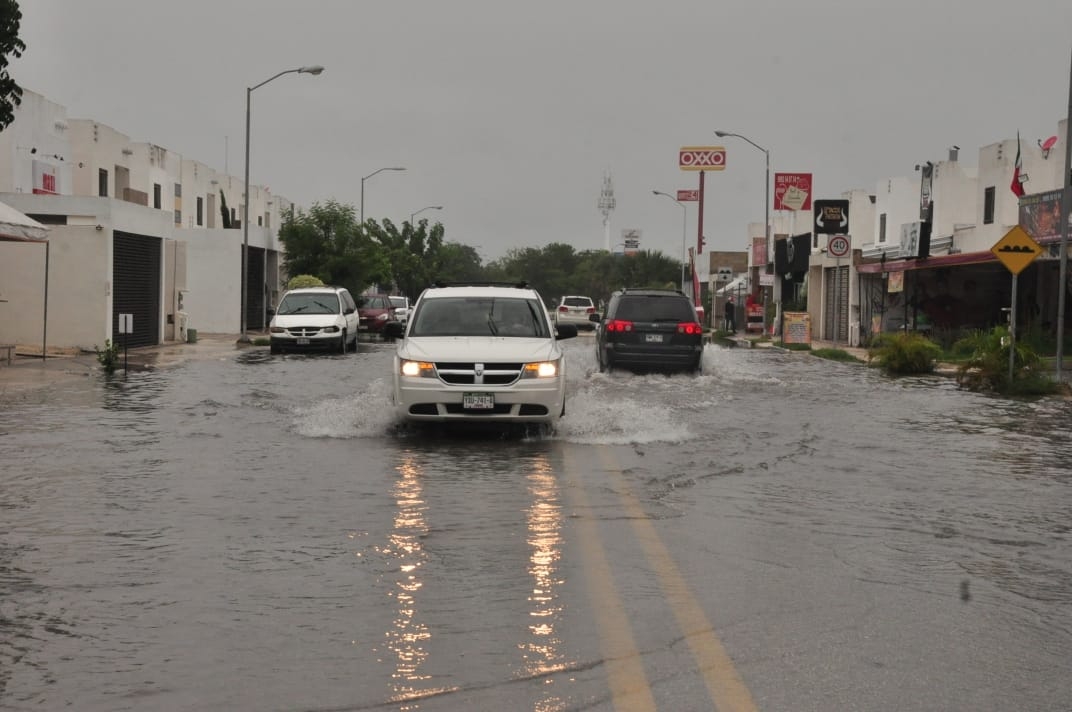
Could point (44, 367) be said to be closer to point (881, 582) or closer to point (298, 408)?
→ point (298, 408)

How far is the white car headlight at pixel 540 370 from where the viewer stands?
14750 millimetres

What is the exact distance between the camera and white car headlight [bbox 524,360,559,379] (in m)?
14.8

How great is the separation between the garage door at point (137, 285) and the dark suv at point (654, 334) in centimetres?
1538

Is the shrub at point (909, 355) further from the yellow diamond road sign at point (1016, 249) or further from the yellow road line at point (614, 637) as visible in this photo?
the yellow road line at point (614, 637)

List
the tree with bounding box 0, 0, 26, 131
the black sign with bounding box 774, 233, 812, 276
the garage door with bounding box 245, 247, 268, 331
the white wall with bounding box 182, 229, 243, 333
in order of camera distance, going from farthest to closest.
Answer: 1. the garage door with bounding box 245, 247, 268, 331
2. the black sign with bounding box 774, 233, 812, 276
3. the white wall with bounding box 182, 229, 243, 333
4. the tree with bounding box 0, 0, 26, 131

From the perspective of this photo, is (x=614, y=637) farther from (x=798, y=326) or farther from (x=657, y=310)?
(x=798, y=326)

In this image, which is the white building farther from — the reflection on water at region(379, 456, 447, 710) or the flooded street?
the reflection on water at region(379, 456, 447, 710)

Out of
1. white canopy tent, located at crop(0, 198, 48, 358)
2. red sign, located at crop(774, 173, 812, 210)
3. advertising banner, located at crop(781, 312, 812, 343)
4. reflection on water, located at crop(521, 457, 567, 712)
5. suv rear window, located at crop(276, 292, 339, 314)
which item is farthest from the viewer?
red sign, located at crop(774, 173, 812, 210)

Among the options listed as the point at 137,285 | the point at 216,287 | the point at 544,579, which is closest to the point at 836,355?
the point at 137,285

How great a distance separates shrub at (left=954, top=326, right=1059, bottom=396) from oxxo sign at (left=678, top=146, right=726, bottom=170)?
237ft

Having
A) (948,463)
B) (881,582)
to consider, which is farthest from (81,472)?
(948,463)

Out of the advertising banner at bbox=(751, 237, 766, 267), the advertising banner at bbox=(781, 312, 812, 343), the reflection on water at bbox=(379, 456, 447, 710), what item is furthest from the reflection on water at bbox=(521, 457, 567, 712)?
the advertising banner at bbox=(751, 237, 766, 267)

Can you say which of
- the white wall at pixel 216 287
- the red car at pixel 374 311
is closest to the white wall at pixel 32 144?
the white wall at pixel 216 287

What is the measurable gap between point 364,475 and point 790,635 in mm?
6259
